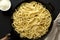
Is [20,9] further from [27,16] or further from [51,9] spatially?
[51,9]

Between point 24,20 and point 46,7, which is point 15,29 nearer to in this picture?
point 24,20

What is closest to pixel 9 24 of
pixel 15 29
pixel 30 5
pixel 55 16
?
pixel 15 29

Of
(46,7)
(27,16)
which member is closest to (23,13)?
(27,16)

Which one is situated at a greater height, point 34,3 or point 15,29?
point 34,3

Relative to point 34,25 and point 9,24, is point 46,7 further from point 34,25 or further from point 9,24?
point 9,24

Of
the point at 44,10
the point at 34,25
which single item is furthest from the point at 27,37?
the point at 44,10

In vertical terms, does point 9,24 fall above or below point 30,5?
below
